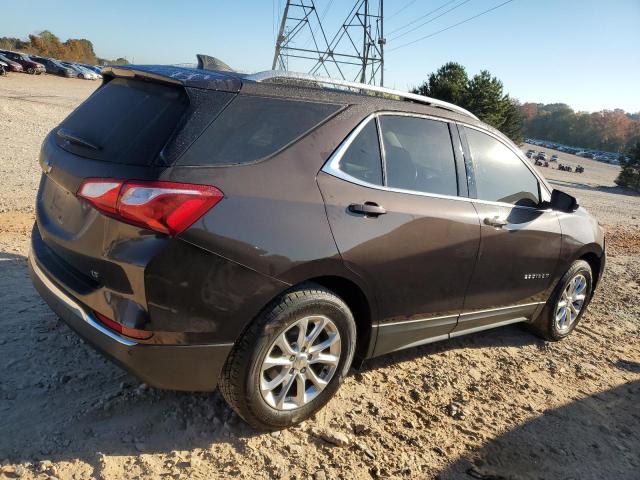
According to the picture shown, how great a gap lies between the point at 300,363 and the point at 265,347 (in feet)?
0.98

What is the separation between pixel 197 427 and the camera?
2.73 m

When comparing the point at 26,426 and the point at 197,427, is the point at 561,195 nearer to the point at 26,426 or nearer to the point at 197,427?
the point at 197,427

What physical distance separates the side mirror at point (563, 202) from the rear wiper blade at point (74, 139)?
10.9 feet

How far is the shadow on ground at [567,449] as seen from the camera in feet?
9.29

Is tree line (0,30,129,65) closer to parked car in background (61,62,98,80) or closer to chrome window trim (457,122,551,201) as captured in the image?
parked car in background (61,62,98,80)

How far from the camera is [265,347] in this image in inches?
98.0

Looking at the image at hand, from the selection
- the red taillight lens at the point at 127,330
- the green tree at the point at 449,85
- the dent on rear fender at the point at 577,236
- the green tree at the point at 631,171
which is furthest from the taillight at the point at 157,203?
the green tree at the point at 631,171

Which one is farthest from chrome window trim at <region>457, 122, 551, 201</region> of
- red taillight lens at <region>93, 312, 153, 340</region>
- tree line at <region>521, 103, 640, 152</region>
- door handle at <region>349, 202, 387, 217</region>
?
tree line at <region>521, 103, 640, 152</region>

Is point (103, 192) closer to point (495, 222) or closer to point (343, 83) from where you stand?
point (343, 83)

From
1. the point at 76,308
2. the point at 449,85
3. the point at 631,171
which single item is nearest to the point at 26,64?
the point at 449,85

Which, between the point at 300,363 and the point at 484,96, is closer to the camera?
the point at 300,363

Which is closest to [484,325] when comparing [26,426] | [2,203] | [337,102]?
[337,102]

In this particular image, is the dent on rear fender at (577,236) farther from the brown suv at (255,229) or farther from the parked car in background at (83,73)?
the parked car in background at (83,73)

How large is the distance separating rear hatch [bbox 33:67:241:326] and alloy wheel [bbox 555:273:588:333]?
3511 mm
